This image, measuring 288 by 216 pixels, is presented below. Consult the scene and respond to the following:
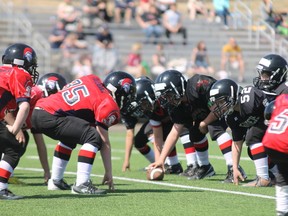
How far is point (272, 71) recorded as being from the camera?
10781 millimetres

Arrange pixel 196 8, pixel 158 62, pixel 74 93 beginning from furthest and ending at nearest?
pixel 196 8 < pixel 158 62 < pixel 74 93

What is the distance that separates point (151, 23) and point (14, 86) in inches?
693

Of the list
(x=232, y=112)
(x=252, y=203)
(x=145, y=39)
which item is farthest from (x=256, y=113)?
(x=145, y=39)

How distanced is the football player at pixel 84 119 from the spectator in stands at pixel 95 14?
16.7m

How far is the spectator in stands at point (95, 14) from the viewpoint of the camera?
88.9 ft

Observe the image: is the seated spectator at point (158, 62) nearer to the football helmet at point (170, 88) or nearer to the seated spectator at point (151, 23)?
the seated spectator at point (151, 23)

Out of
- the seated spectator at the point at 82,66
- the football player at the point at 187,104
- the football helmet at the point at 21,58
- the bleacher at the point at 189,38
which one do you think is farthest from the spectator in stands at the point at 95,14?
the football helmet at the point at 21,58

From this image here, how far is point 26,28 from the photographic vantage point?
26031 millimetres

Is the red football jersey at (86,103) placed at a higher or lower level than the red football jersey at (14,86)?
lower

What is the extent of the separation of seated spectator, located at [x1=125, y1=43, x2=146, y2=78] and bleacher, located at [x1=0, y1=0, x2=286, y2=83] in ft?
2.75

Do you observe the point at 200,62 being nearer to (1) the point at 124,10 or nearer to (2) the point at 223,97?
(1) the point at 124,10

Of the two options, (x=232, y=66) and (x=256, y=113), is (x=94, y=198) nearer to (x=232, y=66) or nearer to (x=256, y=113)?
(x=256, y=113)

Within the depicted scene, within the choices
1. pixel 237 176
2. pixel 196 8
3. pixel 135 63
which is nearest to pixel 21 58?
pixel 237 176

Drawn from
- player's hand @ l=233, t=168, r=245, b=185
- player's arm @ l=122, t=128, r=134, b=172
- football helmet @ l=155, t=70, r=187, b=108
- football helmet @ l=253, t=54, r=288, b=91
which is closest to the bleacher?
player's arm @ l=122, t=128, r=134, b=172
